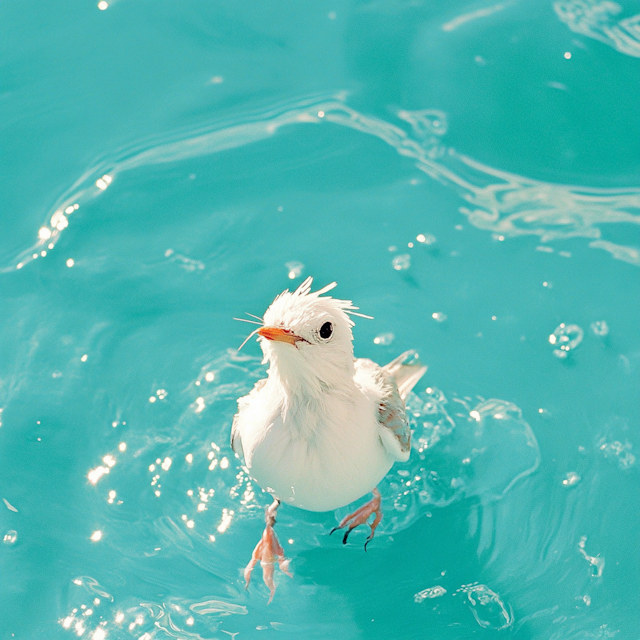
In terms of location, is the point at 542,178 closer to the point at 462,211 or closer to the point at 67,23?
the point at 462,211

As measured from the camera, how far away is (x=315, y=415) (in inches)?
144

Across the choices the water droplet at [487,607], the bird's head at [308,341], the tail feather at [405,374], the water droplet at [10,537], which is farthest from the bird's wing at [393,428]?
the water droplet at [10,537]

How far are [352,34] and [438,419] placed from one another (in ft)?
12.7

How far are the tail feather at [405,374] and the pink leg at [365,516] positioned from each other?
0.67 meters

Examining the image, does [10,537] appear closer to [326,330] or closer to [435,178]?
[326,330]

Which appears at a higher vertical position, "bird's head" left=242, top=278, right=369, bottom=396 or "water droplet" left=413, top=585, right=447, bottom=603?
"bird's head" left=242, top=278, right=369, bottom=396

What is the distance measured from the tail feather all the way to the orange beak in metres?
1.55

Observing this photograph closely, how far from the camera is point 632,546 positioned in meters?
4.68

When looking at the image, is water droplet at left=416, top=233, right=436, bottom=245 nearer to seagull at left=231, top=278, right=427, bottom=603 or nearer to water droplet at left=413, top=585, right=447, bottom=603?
seagull at left=231, top=278, right=427, bottom=603

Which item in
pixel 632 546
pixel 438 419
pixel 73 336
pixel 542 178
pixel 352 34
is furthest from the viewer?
pixel 352 34

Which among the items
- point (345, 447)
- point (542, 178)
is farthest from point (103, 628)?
point (542, 178)

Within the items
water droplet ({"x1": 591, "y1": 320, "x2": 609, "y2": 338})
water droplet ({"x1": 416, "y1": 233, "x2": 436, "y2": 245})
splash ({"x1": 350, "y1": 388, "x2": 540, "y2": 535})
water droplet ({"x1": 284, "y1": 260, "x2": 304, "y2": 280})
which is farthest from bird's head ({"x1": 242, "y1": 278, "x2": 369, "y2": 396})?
water droplet ({"x1": 591, "y1": 320, "x2": 609, "y2": 338})

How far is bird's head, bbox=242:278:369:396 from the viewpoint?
3.29 m

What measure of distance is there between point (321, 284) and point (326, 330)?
7.54 feet
